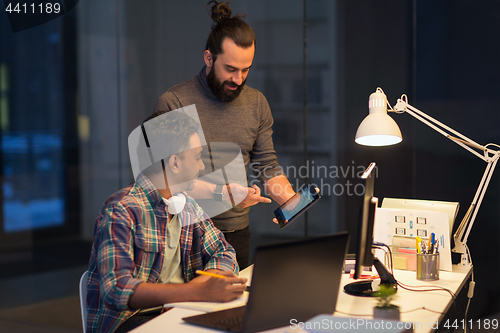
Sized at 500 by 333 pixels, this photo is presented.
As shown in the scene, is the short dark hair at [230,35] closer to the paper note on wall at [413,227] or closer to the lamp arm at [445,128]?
the lamp arm at [445,128]

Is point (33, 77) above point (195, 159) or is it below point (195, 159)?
above

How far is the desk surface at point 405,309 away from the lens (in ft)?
3.87

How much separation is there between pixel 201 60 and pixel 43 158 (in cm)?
144

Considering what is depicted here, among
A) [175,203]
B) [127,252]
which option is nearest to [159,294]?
[127,252]

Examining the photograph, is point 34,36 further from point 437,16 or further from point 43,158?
point 437,16

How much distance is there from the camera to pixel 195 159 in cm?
151

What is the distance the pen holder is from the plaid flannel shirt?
2.36 feet

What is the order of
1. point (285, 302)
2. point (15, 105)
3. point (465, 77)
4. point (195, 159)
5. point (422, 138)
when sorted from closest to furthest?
point (285, 302)
point (195, 159)
point (465, 77)
point (422, 138)
point (15, 105)

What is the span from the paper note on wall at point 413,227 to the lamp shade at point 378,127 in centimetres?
31

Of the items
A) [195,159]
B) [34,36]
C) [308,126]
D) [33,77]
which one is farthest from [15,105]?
[195,159]

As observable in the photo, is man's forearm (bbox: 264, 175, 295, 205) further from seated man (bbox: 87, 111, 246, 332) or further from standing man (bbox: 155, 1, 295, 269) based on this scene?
seated man (bbox: 87, 111, 246, 332)

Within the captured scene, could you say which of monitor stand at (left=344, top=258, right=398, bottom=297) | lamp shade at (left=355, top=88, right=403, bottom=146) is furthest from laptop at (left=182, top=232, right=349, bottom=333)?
lamp shade at (left=355, top=88, right=403, bottom=146)

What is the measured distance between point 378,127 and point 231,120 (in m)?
0.72

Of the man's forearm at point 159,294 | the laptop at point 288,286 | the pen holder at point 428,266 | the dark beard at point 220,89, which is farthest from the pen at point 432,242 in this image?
the dark beard at point 220,89
